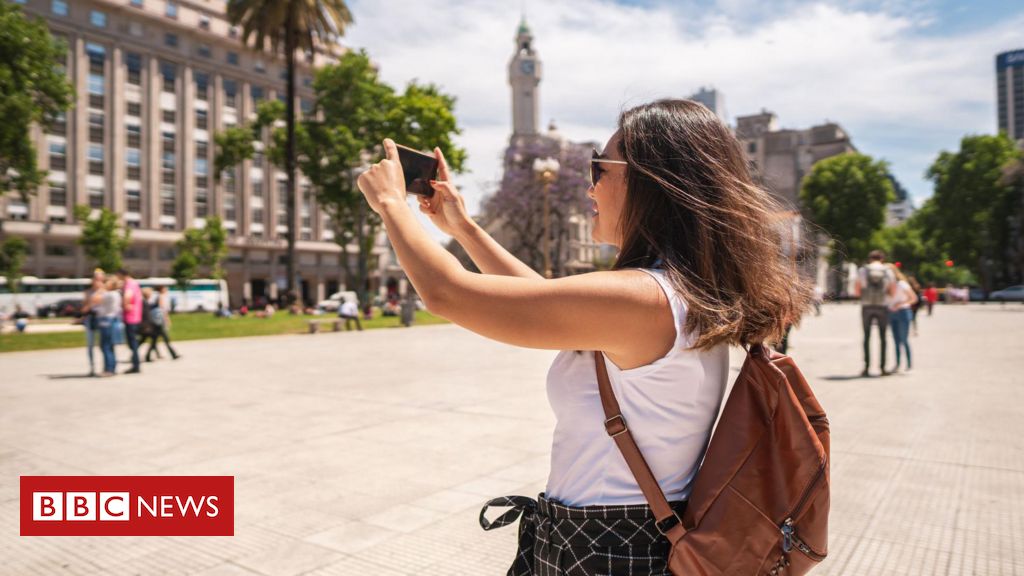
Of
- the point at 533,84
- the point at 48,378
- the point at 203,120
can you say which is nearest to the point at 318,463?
the point at 48,378

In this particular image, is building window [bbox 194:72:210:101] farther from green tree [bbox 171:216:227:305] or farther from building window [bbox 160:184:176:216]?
green tree [bbox 171:216:227:305]

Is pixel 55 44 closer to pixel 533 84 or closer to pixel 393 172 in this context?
pixel 393 172

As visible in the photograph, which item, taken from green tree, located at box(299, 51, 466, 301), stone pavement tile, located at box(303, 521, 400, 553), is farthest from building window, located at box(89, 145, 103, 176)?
stone pavement tile, located at box(303, 521, 400, 553)

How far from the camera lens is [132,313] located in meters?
12.3

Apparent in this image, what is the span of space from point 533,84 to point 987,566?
9359 centimetres

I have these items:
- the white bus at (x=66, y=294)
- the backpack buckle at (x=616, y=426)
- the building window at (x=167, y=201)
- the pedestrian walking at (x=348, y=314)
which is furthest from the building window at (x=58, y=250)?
the backpack buckle at (x=616, y=426)

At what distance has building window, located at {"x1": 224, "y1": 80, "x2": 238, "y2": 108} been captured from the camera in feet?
214

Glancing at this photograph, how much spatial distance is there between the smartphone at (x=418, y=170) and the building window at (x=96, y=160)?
64.7 m

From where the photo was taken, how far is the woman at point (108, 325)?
11.4 metres

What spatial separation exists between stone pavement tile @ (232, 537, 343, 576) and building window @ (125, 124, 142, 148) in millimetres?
64672

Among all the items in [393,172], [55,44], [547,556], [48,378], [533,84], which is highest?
[533,84]

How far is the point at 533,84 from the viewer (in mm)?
92312

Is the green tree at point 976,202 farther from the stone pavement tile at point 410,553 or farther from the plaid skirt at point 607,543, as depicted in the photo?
the plaid skirt at point 607,543

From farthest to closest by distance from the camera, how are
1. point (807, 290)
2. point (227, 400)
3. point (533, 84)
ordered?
point (533, 84)
point (227, 400)
point (807, 290)
